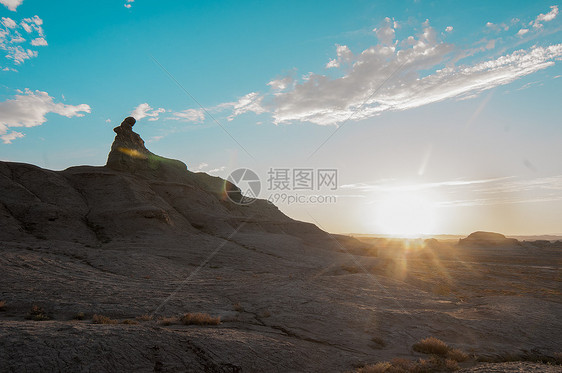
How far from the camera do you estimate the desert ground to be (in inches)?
387

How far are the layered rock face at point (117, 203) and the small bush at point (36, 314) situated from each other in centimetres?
2354

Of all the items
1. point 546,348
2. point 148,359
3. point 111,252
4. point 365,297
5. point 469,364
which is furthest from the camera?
point 111,252

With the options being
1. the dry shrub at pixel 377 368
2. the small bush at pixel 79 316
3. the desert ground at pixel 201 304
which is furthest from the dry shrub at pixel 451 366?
the small bush at pixel 79 316

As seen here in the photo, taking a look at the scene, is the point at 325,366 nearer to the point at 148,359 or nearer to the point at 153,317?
the point at 148,359

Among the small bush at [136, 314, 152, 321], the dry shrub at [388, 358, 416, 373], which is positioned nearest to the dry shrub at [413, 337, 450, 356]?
the dry shrub at [388, 358, 416, 373]

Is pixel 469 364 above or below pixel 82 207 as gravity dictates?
below

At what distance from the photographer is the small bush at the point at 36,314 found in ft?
43.0

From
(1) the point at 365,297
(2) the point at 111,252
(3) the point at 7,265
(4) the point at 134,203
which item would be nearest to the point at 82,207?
(4) the point at 134,203

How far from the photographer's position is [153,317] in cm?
1419

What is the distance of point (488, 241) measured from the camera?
111 meters

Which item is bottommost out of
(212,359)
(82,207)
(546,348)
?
(546,348)

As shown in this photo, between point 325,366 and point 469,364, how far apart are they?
526 centimetres

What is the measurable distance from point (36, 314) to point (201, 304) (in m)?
6.93

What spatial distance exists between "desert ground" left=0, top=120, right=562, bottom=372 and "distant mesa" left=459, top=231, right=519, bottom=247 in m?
Answer: 76.2
